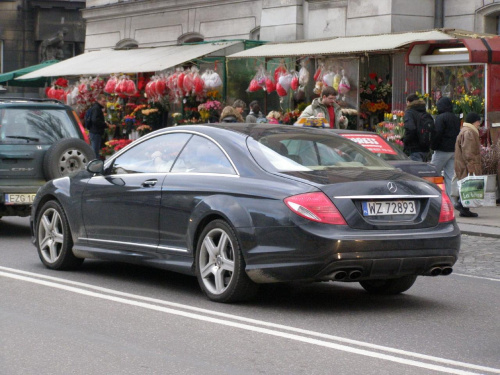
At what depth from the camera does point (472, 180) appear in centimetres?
1667

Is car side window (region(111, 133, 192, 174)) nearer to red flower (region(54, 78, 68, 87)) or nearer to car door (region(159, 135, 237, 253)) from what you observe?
car door (region(159, 135, 237, 253))

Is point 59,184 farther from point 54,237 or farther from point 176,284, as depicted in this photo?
point 176,284

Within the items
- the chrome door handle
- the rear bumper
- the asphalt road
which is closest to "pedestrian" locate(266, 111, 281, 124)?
the asphalt road

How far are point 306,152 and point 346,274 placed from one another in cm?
125

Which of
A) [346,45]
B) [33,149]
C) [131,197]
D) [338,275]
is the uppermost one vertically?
[346,45]

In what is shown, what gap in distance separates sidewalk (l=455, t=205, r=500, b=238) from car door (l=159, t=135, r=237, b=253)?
677cm

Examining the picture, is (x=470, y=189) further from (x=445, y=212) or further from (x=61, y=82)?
(x=61, y=82)

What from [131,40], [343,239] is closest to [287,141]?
[343,239]

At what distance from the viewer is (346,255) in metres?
7.93

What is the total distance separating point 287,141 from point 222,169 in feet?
1.95

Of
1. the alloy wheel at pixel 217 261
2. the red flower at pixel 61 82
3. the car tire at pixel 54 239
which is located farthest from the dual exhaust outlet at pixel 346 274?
the red flower at pixel 61 82

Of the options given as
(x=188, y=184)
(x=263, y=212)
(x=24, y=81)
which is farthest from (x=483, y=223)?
(x=24, y=81)

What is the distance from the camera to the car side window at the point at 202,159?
29.0 feet

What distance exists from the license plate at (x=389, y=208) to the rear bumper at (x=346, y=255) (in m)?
0.16
